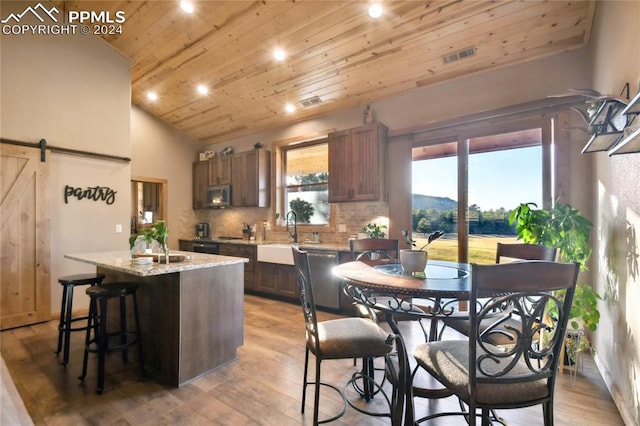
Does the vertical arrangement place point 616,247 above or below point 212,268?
above

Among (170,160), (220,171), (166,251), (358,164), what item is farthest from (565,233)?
(170,160)

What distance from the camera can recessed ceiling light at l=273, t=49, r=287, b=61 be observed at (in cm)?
373

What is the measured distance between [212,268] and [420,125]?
307 centimetres

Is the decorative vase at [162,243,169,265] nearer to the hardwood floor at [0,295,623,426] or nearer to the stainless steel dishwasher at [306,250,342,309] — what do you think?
the hardwood floor at [0,295,623,426]

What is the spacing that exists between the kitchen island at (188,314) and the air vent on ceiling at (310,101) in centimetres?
290

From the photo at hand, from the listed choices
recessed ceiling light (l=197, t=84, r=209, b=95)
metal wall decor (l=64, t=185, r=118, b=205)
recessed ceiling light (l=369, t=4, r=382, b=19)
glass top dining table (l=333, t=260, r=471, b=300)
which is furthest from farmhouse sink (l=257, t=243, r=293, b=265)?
recessed ceiling light (l=369, t=4, r=382, b=19)

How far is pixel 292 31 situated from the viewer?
342 cm

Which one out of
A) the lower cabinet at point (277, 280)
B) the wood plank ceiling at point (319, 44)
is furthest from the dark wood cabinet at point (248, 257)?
the wood plank ceiling at point (319, 44)

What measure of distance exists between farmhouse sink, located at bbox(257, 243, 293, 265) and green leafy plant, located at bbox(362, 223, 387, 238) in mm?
1127

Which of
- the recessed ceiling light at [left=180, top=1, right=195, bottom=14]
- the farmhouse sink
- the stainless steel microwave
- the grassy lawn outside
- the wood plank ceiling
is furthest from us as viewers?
the stainless steel microwave

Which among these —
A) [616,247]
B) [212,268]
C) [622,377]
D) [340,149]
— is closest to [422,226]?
[340,149]

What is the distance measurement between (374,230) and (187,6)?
3.47m

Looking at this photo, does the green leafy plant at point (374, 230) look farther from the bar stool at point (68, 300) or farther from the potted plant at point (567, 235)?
the bar stool at point (68, 300)

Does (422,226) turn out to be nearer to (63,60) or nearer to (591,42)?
(591,42)
